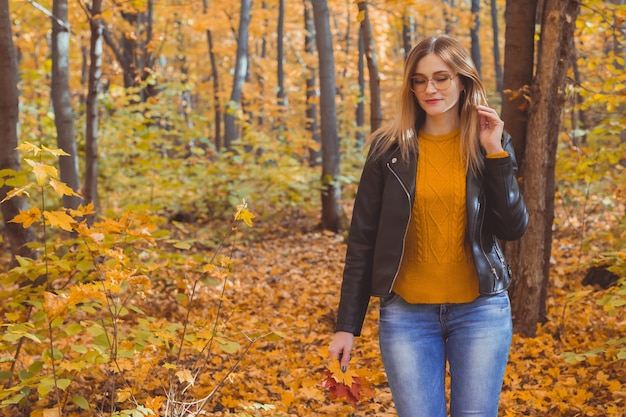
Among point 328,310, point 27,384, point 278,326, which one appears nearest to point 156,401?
point 27,384

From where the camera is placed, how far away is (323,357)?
5.20 meters

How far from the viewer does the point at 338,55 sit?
21734mm

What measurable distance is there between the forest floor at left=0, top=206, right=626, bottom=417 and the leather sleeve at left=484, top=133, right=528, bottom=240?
81cm

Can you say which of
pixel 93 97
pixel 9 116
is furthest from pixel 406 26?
pixel 9 116

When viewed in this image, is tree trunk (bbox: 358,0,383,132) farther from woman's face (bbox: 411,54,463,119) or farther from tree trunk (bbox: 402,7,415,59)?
woman's face (bbox: 411,54,463,119)

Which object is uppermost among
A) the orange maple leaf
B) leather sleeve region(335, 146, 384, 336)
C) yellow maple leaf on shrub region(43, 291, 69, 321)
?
leather sleeve region(335, 146, 384, 336)

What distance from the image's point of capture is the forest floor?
4.00m

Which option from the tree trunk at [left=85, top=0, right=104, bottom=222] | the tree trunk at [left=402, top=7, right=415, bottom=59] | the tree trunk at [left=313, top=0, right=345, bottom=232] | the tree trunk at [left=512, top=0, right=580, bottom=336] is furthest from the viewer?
the tree trunk at [left=402, top=7, right=415, bottom=59]

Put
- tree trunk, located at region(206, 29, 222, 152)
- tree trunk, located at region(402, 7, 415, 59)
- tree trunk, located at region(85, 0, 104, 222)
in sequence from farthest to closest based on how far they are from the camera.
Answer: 1. tree trunk, located at region(206, 29, 222, 152)
2. tree trunk, located at region(402, 7, 415, 59)
3. tree trunk, located at region(85, 0, 104, 222)

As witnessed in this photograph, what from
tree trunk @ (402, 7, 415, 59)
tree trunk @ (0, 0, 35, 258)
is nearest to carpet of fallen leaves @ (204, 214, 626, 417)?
tree trunk @ (0, 0, 35, 258)

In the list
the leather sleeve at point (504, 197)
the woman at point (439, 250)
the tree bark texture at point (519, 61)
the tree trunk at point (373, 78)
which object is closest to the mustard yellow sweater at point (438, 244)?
the woman at point (439, 250)

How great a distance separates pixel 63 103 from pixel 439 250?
5.25 meters

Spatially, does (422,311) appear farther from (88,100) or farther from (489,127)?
(88,100)

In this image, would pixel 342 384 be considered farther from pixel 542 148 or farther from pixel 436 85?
pixel 542 148
